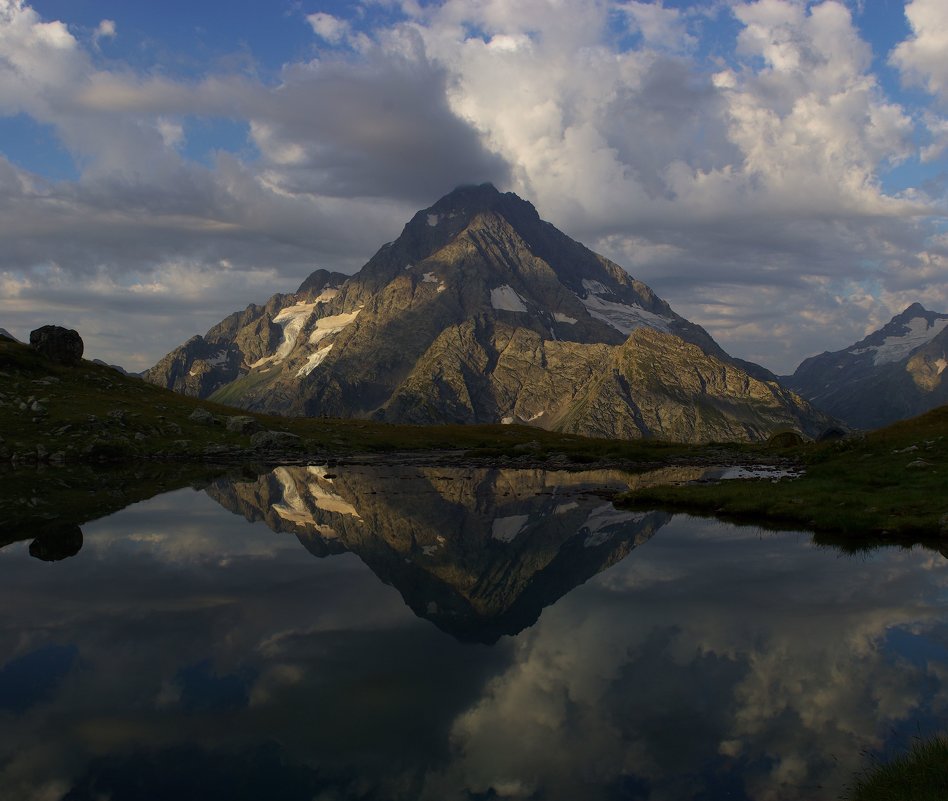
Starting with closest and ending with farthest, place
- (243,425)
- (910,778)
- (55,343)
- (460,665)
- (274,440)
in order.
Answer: (910,778), (460,665), (274,440), (243,425), (55,343)

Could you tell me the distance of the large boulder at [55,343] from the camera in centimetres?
11969

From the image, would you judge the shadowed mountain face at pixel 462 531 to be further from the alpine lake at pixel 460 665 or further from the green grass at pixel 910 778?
the green grass at pixel 910 778

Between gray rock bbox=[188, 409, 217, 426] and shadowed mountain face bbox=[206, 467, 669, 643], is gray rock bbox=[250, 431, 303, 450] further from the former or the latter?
shadowed mountain face bbox=[206, 467, 669, 643]

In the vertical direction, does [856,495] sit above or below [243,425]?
below

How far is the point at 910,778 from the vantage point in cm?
1267

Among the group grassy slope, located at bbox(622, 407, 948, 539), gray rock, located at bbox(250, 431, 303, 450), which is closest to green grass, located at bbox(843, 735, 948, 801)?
grassy slope, located at bbox(622, 407, 948, 539)

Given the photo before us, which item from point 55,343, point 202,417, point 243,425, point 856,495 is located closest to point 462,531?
point 856,495

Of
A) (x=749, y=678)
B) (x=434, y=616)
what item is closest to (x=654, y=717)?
(x=749, y=678)

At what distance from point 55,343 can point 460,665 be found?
125 m

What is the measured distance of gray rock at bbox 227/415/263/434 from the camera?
11006 cm

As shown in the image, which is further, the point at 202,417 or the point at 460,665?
the point at 202,417

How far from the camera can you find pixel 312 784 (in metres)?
13.3

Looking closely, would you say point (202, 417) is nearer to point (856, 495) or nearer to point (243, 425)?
point (243, 425)

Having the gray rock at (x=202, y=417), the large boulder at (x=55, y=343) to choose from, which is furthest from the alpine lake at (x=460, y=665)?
the large boulder at (x=55, y=343)
